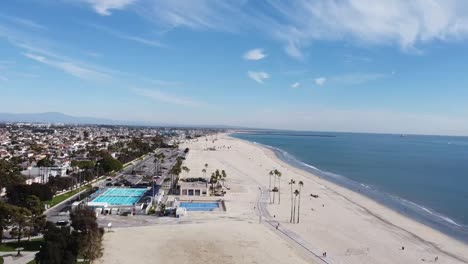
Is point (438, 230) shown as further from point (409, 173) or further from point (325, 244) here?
point (409, 173)

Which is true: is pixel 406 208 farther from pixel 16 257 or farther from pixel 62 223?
pixel 16 257

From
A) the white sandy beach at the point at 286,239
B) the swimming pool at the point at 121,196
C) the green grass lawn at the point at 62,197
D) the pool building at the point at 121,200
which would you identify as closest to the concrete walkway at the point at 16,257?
the white sandy beach at the point at 286,239

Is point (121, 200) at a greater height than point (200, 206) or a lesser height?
greater

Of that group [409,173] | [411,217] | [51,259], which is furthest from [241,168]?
[51,259]

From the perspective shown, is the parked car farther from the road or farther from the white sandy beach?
the road

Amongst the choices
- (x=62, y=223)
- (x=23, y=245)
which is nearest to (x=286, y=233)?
(x=62, y=223)

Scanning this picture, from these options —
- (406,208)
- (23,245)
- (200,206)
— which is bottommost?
(406,208)
